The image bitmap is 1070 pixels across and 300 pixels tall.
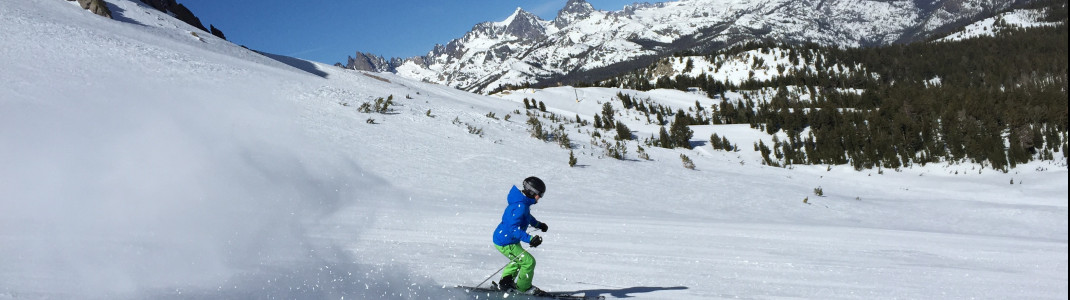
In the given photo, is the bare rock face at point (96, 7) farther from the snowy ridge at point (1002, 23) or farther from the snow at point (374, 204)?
the snowy ridge at point (1002, 23)

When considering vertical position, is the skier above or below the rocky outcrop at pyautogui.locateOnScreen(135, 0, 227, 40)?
below

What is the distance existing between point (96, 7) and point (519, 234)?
2194 cm

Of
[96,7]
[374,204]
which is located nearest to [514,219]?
[374,204]

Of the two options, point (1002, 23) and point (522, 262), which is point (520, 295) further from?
point (1002, 23)

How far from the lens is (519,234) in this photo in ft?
16.5

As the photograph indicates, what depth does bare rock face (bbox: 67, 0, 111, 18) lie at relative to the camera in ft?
62.9

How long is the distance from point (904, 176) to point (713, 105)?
13.6 meters

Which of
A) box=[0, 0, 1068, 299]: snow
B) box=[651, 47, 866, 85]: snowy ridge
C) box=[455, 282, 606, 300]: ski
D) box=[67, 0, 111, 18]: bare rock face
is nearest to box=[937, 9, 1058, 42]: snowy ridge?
box=[651, 47, 866, 85]: snowy ridge

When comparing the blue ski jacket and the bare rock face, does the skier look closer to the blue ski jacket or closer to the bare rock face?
the blue ski jacket

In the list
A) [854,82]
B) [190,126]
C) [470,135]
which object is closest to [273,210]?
[190,126]

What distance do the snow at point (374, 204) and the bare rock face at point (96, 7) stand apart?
1532 millimetres

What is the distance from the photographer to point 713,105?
29.8 metres

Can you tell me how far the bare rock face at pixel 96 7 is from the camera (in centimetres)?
1917

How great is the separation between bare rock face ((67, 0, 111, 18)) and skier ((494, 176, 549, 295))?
836 inches
